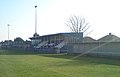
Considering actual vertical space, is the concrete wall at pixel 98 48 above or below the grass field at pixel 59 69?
above

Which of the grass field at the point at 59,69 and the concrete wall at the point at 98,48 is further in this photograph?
the concrete wall at the point at 98,48

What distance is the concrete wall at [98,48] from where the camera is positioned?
4775cm

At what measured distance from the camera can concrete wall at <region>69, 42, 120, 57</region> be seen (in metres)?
47.8

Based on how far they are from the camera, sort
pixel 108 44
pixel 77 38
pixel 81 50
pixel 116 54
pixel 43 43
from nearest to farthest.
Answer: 1. pixel 116 54
2. pixel 108 44
3. pixel 81 50
4. pixel 77 38
5. pixel 43 43

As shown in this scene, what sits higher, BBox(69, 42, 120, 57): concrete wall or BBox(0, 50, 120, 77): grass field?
BBox(69, 42, 120, 57): concrete wall

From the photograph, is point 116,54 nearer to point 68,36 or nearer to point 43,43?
point 68,36

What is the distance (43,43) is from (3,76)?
8708cm

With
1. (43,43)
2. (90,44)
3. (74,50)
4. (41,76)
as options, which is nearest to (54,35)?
(43,43)

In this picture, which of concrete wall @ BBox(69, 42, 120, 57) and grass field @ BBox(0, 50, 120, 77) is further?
concrete wall @ BBox(69, 42, 120, 57)

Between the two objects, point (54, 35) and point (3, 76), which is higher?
point (54, 35)

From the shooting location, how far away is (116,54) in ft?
153

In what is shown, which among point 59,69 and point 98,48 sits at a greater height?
point 98,48

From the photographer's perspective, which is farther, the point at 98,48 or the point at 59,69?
the point at 98,48

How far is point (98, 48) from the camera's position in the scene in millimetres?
53062
